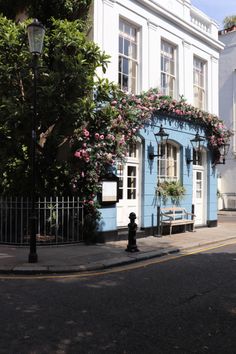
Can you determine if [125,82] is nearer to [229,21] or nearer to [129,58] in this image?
[129,58]

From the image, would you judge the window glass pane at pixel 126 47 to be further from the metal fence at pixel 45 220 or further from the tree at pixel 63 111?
the metal fence at pixel 45 220

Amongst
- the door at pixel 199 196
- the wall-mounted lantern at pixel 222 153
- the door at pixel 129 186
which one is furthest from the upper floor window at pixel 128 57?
the wall-mounted lantern at pixel 222 153

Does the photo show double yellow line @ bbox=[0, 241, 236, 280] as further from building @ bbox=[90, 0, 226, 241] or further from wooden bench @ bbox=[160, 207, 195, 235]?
wooden bench @ bbox=[160, 207, 195, 235]

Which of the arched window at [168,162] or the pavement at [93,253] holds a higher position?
the arched window at [168,162]

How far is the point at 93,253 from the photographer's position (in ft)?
34.2

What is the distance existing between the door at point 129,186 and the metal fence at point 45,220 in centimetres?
195

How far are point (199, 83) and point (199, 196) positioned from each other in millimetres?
4750

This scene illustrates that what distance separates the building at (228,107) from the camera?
28.0m

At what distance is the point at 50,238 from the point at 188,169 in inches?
269

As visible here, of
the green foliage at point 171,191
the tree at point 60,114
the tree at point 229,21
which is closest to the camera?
the tree at point 60,114

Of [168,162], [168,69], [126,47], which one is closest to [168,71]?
[168,69]

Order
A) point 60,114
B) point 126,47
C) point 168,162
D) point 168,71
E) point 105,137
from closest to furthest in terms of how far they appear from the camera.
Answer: point 60,114 → point 105,137 → point 126,47 → point 168,162 → point 168,71

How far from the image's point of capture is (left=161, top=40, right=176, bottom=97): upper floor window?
15633 millimetres

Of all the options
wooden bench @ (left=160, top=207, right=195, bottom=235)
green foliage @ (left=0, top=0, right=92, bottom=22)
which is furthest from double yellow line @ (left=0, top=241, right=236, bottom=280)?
green foliage @ (left=0, top=0, right=92, bottom=22)
